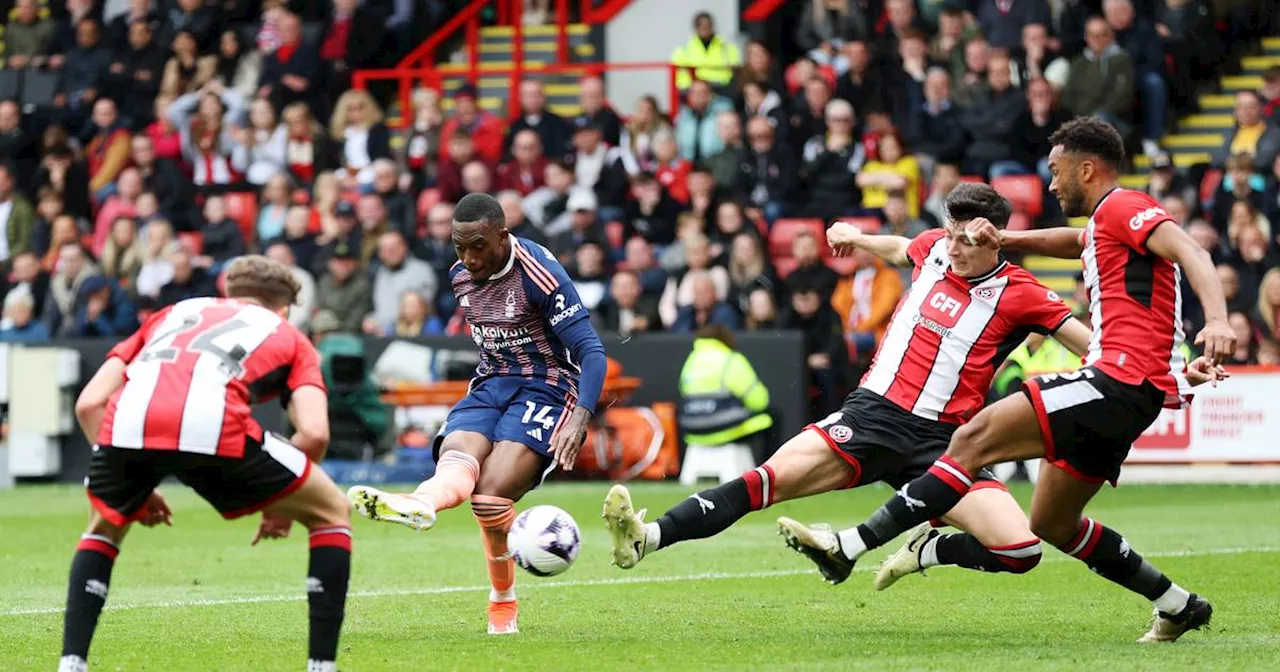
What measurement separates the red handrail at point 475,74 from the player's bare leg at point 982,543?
14.6 metres

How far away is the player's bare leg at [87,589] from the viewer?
21.6 feet

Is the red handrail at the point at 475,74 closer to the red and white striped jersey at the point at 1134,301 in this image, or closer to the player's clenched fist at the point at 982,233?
the player's clenched fist at the point at 982,233

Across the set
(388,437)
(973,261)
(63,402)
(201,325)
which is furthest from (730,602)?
(63,402)

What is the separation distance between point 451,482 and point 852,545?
5.57ft

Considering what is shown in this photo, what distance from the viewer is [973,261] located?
28.3ft

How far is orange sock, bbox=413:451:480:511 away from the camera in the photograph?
8133 millimetres

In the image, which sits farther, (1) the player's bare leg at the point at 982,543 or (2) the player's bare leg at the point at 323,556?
(1) the player's bare leg at the point at 982,543

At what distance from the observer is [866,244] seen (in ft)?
30.7

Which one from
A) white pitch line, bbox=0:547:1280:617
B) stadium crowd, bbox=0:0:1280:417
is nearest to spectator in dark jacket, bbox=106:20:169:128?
stadium crowd, bbox=0:0:1280:417

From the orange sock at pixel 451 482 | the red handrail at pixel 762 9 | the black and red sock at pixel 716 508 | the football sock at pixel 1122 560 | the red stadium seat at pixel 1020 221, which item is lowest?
the red stadium seat at pixel 1020 221

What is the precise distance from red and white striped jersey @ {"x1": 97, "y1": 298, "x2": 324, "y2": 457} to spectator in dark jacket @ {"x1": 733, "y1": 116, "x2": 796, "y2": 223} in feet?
45.7

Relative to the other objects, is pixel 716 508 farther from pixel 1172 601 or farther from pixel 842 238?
pixel 1172 601

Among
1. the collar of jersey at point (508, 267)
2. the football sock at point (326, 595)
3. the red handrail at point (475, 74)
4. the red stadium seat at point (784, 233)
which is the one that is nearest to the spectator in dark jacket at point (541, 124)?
the red handrail at point (475, 74)

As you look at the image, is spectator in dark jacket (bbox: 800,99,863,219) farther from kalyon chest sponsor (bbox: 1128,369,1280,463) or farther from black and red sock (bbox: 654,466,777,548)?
black and red sock (bbox: 654,466,777,548)
